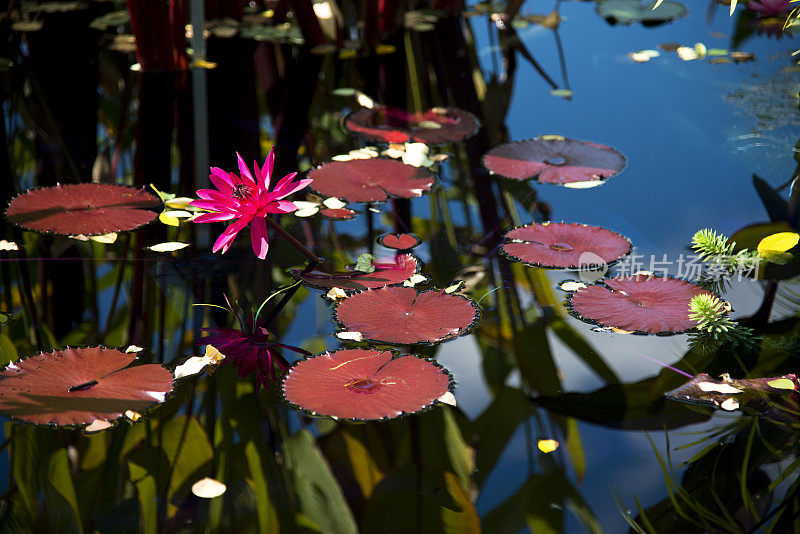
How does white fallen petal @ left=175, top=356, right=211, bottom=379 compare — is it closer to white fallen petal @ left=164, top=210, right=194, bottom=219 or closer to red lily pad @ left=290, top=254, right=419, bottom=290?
red lily pad @ left=290, top=254, right=419, bottom=290

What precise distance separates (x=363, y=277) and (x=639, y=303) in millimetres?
458

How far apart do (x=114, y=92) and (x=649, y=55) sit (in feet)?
5.15

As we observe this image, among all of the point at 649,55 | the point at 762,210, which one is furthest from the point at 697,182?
the point at 649,55

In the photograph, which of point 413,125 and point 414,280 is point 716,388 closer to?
point 414,280

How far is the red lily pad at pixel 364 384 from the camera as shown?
3.58 feet

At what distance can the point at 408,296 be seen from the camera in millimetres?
1336

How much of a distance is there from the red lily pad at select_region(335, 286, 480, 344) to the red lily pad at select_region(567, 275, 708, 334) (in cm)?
19

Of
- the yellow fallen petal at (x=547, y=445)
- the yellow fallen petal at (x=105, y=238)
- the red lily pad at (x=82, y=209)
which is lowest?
the yellow fallen petal at (x=547, y=445)

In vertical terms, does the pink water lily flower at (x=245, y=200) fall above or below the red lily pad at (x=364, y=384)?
above

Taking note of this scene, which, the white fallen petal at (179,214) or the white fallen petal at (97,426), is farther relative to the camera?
the white fallen petal at (179,214)

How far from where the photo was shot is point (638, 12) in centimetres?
287

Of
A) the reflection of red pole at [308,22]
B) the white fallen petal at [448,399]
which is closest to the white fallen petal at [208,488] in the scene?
the white fallen petal at [448,399]

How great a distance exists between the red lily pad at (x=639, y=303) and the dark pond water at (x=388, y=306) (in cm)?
1

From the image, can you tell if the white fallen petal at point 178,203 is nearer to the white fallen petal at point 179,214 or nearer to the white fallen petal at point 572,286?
the white fallen petal at point 179,214
